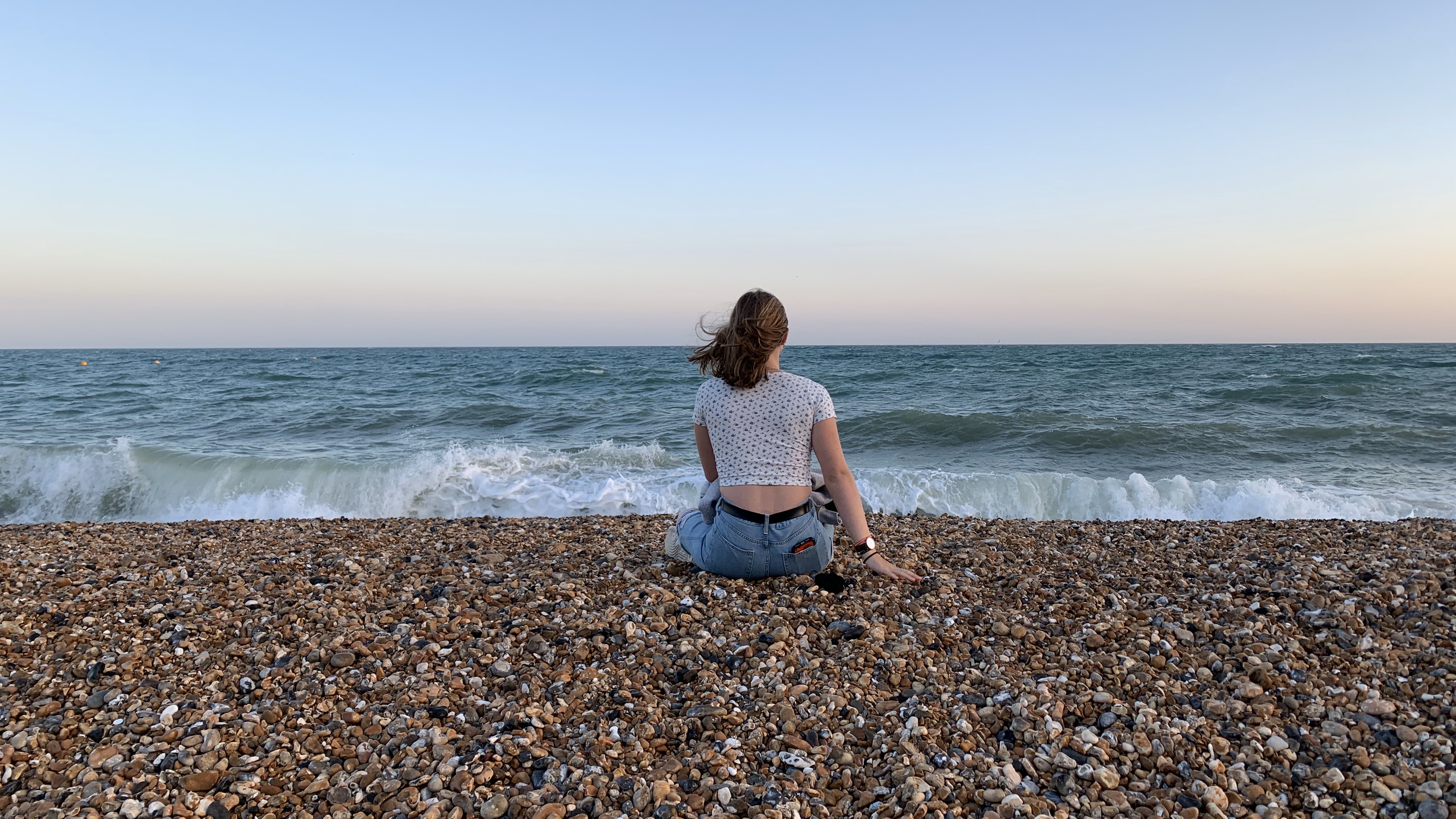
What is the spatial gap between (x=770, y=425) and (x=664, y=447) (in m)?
11.0

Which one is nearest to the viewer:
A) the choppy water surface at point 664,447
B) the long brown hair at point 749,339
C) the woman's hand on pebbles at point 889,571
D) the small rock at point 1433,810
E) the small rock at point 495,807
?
the small rock at point 1433,810

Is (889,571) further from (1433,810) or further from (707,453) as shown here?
(1433,810)

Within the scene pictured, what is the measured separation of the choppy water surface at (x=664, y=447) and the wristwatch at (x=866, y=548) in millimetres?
5870

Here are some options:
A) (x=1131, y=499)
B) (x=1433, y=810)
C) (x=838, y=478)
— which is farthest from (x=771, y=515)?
(x=1131, y=499)

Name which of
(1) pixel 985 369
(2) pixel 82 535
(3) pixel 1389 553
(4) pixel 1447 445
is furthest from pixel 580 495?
(1) pixel 985 369

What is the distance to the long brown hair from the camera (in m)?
3.91

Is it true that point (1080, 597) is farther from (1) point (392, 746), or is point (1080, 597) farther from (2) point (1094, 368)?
(2) point (1094, 368)

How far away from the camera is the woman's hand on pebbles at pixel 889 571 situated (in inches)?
173

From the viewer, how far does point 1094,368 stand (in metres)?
36.7

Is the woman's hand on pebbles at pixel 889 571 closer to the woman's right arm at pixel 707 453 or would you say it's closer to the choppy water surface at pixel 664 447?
the woman's right arm at pixel 707 453

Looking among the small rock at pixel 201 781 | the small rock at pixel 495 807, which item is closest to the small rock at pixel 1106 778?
the small rock at pixel 495 807

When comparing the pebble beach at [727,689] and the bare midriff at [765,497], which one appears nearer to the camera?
the pebble beach at [727,689]

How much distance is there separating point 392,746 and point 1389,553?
5.88 m

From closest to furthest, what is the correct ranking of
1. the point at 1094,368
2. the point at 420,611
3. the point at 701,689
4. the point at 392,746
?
the point at 392,746, the point at 701,689, the point at 420,611, the point at 1094,368
